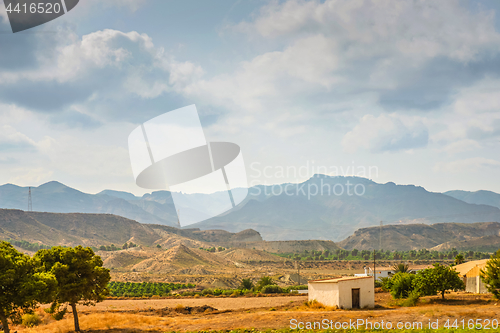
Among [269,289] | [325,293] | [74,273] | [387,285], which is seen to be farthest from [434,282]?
[269,289]

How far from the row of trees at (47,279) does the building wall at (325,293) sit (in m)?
14.4

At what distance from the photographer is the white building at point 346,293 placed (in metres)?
24.9

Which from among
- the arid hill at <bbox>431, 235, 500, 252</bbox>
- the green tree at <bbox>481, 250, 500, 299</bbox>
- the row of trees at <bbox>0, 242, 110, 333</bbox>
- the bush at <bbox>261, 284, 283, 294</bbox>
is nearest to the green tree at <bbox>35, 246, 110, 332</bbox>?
the row of trees at <bbox>0, 242, 110, 333</bbox>

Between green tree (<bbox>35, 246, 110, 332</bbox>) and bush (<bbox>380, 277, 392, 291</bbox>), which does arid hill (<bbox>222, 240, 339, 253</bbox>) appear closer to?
bush (<bbox>380, 277, 392, 291</bbox>)

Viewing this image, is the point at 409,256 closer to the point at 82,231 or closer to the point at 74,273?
the point at 74,273

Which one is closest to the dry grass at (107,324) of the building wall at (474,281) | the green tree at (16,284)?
the green tree at (16,284)

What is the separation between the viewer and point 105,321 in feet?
71.8

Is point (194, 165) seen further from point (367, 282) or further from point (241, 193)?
point (367, 282)

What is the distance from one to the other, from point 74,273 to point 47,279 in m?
2.49

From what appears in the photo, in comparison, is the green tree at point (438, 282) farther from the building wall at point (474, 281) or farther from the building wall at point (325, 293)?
the building wall at point (474, 281)

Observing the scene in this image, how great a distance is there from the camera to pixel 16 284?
1530 centimetres

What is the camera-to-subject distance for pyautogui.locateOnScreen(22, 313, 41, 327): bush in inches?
839

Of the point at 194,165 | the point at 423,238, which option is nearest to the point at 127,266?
the point at 194,165

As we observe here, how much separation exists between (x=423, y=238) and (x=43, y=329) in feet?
684
